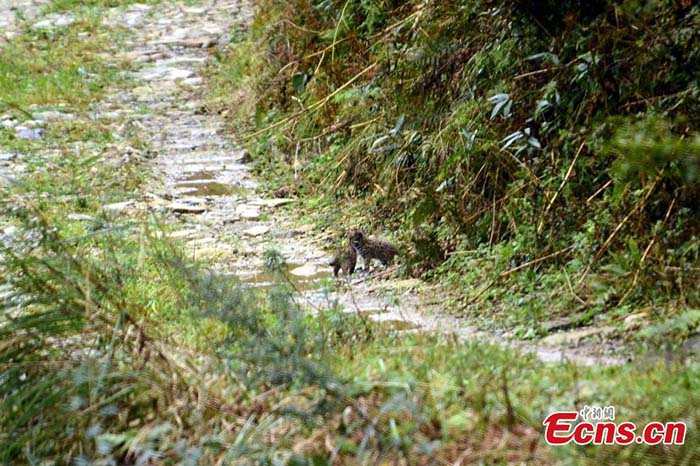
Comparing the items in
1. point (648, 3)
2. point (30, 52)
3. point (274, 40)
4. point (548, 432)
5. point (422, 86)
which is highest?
point (648, 3)

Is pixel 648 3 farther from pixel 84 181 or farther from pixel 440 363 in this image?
pixel 84 181

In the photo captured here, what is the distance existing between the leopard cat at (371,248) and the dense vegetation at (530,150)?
0.15m

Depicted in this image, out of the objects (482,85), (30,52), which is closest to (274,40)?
(482,85)

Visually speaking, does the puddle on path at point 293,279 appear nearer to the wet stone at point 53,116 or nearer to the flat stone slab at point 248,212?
the flat stone slab at point 248,212

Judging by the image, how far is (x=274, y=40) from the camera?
881cm

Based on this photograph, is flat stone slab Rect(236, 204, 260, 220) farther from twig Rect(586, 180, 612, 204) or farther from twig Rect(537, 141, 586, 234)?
twig Rect(586, 180, 612, 204)

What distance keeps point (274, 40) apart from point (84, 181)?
2.26m

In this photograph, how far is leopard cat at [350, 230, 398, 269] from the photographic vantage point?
5414 millimetres

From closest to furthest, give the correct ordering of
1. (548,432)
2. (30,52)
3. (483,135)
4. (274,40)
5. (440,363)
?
(548,432), (440,363), (483,135), (274,40), (30,52)

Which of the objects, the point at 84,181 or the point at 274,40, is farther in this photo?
the point at 274,40

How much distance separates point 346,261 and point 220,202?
203 centimetres

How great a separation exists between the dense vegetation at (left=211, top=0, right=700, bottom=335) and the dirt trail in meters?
0.28

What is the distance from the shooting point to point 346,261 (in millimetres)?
5484

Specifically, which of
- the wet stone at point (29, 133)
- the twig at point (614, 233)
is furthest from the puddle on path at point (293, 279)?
the wet stone at point (29, 133)
